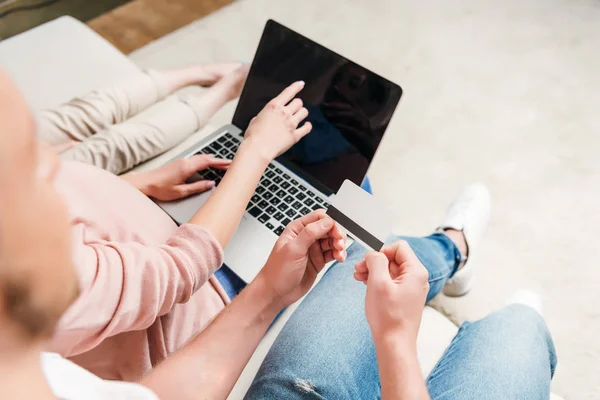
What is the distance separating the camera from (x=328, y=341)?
0.74 metres

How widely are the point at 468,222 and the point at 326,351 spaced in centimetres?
63

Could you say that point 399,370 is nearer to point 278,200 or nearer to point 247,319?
point 247,319

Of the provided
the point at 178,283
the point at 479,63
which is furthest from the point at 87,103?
the point at 479,63

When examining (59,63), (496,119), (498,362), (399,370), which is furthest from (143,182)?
(496,119)

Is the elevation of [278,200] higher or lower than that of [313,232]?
lower

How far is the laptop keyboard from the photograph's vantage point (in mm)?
898

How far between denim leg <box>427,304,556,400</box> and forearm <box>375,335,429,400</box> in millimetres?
168

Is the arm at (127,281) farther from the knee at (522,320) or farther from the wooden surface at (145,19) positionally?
the wooden surface at (145,19)

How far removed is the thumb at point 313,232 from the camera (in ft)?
2.21

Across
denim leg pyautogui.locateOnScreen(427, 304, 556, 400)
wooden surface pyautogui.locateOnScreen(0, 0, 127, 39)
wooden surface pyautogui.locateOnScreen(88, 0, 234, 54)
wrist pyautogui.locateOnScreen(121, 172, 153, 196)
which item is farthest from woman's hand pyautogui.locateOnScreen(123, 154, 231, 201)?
wooden surface pyautogui.locateOnScreen(0, 0, 127, 39)

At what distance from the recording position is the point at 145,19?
1.94m

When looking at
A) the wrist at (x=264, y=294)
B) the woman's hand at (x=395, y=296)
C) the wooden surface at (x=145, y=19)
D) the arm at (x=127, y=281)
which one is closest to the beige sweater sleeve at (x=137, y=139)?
the arm at (x=127, y=281)

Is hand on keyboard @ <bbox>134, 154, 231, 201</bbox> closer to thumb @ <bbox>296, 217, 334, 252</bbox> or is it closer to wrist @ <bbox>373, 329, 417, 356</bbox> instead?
thumb @ <bbox>296, 217, 334, 252</bbox>

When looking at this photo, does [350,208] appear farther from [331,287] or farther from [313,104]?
[313,104]
